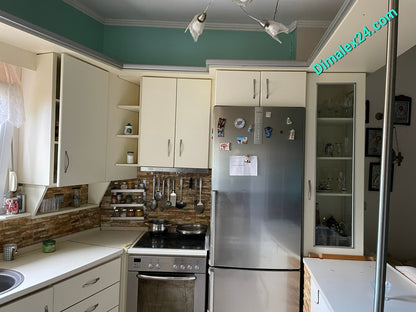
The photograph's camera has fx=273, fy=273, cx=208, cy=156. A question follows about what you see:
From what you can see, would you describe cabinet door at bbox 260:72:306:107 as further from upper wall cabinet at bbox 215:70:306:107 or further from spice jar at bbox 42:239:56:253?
spice jar at bbox 42:239:56:253

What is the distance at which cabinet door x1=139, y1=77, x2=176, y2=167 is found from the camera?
7.66ft

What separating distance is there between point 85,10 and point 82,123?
108cm

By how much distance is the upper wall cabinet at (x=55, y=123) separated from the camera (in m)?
1.86

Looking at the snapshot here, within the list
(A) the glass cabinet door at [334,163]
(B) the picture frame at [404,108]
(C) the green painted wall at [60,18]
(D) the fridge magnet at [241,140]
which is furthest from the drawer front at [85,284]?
(B) the picture frame at [404,108]

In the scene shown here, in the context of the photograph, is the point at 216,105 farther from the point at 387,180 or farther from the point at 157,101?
the point at 387,180

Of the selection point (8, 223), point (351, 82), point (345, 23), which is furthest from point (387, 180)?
point (8, 223)

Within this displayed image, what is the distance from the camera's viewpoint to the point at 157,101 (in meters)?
2.34

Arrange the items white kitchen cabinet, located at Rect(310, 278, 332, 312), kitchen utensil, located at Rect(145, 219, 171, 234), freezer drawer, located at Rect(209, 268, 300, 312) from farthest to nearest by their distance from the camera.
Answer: kitchen utensil, located at Rect(145, 219, 171, 234) → freezer drawer, located at Rect(209, 268, 300, 312) → white kitchen cabinet, located at Rect(310, 278, 332, 312)

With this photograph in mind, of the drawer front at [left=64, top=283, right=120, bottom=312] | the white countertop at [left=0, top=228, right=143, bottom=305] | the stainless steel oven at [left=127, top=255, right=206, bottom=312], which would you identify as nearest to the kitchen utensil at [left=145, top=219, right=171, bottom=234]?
the white countertop at [left=0, top=228, right=143, bottom=305]

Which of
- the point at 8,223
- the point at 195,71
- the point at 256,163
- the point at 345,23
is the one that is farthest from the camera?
the point at 195,71

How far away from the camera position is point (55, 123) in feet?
6.22

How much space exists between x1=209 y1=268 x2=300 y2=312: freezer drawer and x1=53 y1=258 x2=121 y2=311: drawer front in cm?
71

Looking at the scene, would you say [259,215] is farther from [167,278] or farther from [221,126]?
[167,278]

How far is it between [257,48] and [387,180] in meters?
2.21
